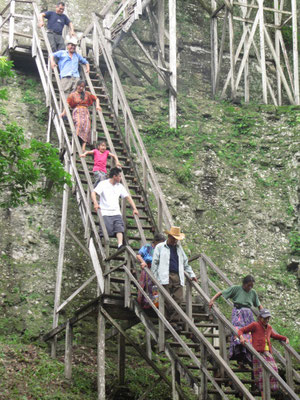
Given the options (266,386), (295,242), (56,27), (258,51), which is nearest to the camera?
(266,386)

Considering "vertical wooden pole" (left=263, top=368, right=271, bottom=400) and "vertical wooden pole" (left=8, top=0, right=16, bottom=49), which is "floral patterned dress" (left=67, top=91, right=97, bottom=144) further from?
"vertical wooden pole" (left=263, top=368, right=271, bottom=400)

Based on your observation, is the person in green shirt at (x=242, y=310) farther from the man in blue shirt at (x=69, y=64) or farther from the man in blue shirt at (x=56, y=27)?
the man in blue shirt at (x=56, y=27)

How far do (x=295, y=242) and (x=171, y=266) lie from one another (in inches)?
240

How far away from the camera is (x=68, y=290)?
13.3 meters

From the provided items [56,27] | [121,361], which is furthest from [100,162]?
[56,27]

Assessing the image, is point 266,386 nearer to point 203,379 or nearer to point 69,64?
point 203,379

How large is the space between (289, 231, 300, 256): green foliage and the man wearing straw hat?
5724 mm

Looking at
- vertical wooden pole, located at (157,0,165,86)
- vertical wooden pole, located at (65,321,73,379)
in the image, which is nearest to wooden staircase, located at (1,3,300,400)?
vertical wooden pole, located at (65,321,73,379)

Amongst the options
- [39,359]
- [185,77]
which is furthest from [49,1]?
[39,359]

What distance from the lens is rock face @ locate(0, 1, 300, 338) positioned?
1342 cm

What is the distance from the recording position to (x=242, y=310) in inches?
378

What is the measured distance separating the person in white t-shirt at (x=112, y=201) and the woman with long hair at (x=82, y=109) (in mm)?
1966

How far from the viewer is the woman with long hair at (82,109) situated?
1389 cm

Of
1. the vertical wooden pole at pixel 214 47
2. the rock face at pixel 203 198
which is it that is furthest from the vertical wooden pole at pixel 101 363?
the vertical wooden pole at pixel 214 47
